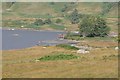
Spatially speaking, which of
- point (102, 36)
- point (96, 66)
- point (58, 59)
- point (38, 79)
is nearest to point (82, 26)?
point (102, 36)

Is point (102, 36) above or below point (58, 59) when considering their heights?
below

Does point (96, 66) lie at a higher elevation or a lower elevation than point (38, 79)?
lower

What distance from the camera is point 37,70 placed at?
179ft

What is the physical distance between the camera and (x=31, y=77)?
1880 inches

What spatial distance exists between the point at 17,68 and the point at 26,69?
212cm

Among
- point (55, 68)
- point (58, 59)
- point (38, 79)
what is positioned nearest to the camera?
point (38, 79)

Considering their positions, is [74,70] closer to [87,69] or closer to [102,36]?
[87,69]

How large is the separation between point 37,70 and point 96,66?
9887 millimetres

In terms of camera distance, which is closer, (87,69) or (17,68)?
(87,69)

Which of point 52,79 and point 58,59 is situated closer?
point 52,79

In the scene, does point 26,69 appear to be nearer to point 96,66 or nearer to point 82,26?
point 96,66

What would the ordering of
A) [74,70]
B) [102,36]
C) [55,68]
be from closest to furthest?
[74,70], [55,68], [102,36]

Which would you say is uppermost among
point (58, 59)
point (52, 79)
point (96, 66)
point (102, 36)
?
point (52, 79)

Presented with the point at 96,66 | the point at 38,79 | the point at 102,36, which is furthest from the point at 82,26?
the point at 38,79
